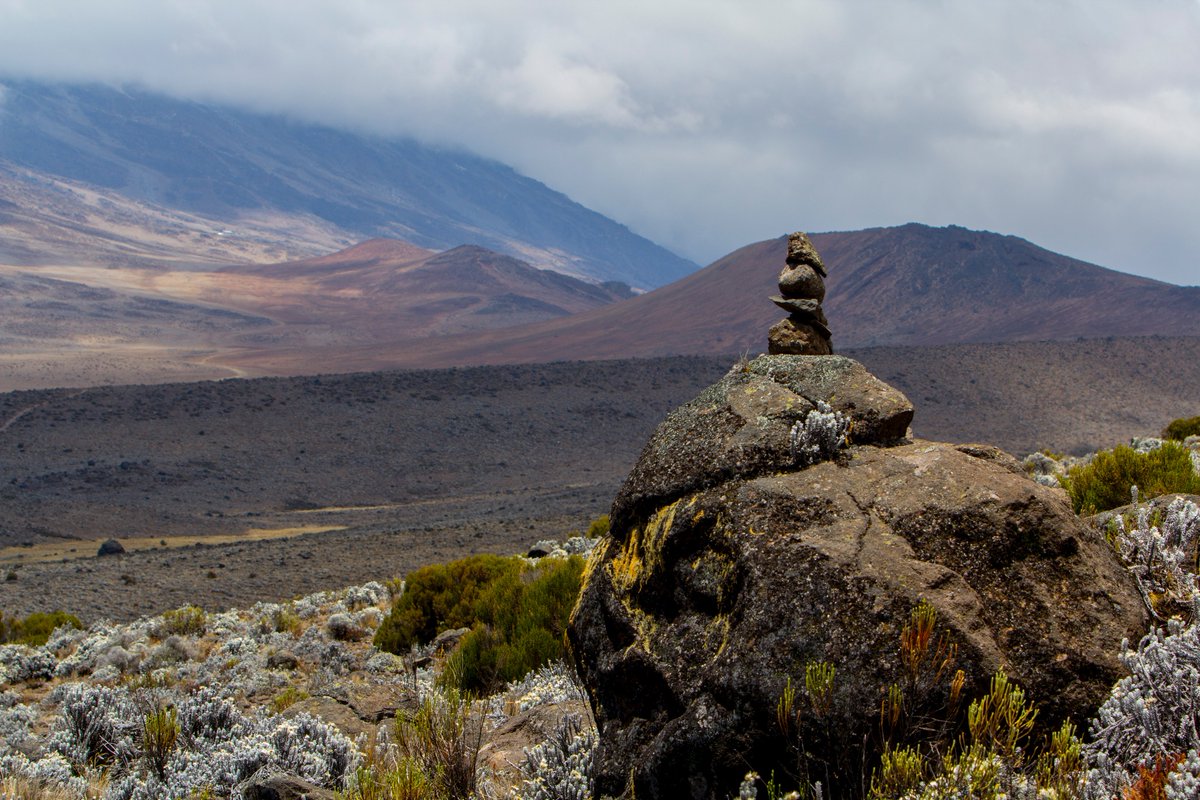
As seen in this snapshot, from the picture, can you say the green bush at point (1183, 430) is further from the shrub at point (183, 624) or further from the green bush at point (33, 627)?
the green bush at point (33, 627)

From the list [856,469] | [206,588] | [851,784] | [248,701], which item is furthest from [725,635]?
[206,588]

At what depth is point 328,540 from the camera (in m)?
29.3

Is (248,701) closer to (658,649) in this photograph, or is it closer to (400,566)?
(658,649)

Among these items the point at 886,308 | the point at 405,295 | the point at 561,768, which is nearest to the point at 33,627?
the point at 561,768

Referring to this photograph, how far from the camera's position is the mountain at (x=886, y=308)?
11362 centimetres

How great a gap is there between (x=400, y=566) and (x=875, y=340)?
10667cm

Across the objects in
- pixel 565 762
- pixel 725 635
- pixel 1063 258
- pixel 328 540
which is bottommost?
pixel 328 540

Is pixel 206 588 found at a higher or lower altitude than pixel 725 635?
lower

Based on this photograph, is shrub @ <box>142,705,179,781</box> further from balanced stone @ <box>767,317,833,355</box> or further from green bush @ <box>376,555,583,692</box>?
balanced stone @ <box>767,317,833,355</box>

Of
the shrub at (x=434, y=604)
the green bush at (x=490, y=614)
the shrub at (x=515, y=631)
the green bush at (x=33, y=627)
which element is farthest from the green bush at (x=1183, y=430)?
the green bush at (x=33, y=627)

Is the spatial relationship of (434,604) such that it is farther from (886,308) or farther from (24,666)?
(886,308)

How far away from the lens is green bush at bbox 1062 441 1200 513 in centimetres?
880

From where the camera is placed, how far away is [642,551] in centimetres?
502

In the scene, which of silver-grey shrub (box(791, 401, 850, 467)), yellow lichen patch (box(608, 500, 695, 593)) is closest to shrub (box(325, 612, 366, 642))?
yellow lichen patch (box(608, 500, 695, 593))
